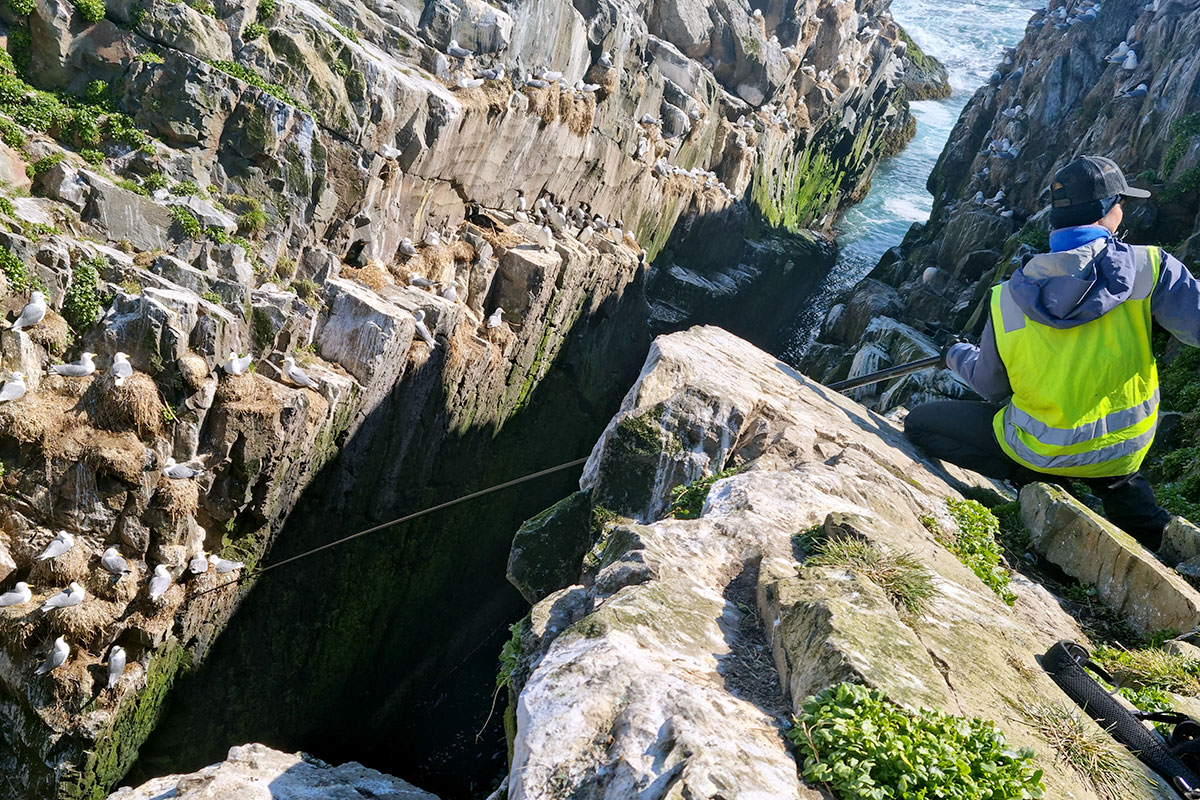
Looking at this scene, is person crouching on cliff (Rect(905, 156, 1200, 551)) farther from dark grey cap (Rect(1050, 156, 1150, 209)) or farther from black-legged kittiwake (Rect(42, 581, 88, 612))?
black-legged kittiwake (Rect(42, 581, 88, 612))

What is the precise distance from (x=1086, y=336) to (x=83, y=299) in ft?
35.5

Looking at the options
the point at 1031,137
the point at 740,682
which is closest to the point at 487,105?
the point at 740,682

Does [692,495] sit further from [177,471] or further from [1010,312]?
[177,471]

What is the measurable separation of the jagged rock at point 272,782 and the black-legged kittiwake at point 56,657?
8.80 ft

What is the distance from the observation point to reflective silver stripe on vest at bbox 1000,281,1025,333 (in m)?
6.42

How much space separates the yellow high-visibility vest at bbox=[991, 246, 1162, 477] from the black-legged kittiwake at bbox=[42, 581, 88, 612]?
10.3 meters

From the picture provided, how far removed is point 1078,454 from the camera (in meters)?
6.48

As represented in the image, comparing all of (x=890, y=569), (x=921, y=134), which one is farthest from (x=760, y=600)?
(x=921, y=134)

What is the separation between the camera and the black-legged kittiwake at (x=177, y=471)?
11188mm

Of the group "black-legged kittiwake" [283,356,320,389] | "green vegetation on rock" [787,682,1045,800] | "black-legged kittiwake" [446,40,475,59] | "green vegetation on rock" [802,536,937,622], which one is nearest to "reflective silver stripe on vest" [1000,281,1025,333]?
"green vegetation on rock" [802,536,937,622]

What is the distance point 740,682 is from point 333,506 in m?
11.0

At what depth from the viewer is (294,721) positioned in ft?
47.2

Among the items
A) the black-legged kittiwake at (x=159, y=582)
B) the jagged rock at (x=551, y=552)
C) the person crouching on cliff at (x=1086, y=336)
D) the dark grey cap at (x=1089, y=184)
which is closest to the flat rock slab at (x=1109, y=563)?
the person crouching on cliff at (x=1086, y=336)

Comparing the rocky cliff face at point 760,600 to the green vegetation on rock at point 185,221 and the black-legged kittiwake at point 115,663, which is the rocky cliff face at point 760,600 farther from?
the green vegetation on rock at point 185,221
